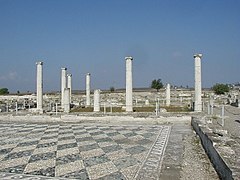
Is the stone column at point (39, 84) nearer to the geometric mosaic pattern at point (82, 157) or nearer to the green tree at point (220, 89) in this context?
the geometric mosaic pattern at point (82, 157)

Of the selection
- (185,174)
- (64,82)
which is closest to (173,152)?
(185,174)

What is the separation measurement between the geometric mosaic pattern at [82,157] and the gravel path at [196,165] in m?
0.60

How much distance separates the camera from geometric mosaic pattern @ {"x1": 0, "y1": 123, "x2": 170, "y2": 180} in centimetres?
543

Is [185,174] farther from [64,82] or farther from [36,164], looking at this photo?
[64,82]

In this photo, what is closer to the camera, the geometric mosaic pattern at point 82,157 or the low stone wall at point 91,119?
the geometric mosaic pattern at point 82,157

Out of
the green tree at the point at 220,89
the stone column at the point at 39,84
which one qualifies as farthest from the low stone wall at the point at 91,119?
the green tree at the point at 220,89

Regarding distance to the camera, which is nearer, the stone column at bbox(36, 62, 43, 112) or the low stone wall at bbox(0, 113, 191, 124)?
the low stone wall at bbox(0, 113, 191, 124)

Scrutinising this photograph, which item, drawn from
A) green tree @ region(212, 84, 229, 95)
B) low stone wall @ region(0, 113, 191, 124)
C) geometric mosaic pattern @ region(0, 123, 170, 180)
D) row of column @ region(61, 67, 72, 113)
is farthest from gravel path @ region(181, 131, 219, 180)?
green tree @ region(212, 84, 229, 95)

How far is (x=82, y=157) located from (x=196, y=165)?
2688 millimetres

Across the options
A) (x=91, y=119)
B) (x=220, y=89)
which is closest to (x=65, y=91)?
(x=91, y=119)

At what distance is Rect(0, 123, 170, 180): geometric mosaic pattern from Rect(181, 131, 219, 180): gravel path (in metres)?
0.60

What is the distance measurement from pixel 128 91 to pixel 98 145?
12.3 metres

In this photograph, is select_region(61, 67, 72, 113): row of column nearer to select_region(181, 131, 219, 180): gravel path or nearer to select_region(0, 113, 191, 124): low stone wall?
select_region(0, 113, 191, 124): low stone wall

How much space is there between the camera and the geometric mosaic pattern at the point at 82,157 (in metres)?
5.43
